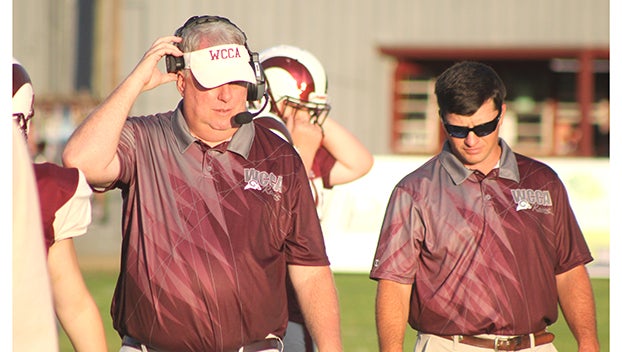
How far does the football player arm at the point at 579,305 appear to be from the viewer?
5395 millimetres

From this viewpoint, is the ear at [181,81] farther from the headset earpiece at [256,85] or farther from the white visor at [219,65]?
the headset earpiece at [256,85]

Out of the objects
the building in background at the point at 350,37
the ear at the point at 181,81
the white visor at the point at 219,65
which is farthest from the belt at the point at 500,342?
the building in background at the point at 350,37

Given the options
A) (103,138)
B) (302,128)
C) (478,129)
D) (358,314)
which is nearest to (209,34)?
(103,138)

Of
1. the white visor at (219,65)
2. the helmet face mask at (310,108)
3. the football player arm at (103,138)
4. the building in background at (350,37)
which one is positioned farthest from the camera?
the building in background at (350,37)

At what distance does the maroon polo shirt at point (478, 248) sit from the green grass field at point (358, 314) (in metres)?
5.91

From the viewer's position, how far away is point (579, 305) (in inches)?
213

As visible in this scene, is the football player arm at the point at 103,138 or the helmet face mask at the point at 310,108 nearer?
the football player arm at the point at 103,138

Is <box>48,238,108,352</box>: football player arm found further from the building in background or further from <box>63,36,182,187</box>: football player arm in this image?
the building in background

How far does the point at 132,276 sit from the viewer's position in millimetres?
4574

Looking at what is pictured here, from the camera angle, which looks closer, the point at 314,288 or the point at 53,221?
the point at 53,221

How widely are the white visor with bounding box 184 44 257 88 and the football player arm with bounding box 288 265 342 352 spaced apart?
2.69ft

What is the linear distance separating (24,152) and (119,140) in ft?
7.74
